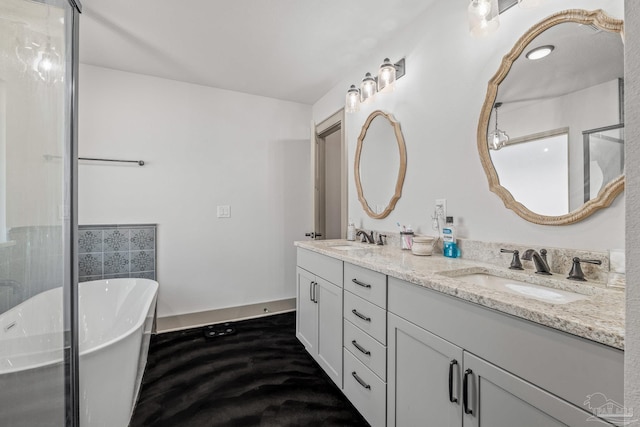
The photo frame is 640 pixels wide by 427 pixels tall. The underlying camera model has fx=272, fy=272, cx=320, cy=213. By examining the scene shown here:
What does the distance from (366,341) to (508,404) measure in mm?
723

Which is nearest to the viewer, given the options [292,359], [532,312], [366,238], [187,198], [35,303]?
[532,312]

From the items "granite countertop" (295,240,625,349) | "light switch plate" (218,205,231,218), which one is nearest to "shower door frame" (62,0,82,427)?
"granite countertop" (295,240,625,349)

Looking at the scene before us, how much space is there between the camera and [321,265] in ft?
6.29

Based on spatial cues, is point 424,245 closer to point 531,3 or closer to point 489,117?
point 489,117

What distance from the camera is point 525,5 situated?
1146 millimetres

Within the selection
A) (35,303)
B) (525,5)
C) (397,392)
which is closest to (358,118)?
(525,5)

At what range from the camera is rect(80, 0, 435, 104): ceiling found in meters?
1.74

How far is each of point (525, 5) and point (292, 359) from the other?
2.50 meters

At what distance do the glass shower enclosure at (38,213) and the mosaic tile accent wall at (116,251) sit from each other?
1.35 meters

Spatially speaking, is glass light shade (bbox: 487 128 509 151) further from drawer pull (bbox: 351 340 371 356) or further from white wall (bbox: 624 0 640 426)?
drawer pull (bbox: 351 340 371 356)

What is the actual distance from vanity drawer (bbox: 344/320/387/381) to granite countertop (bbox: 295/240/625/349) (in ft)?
1.25

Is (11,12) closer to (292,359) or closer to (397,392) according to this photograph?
(397,392)

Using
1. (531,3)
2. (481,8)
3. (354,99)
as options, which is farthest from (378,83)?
(531,3)

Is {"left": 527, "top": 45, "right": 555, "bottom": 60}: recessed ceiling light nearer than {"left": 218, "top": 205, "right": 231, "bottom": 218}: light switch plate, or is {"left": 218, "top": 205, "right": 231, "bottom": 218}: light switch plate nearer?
{"left": 527, "top": 45, "right": 555, "bottom": 60}: recessed ceiling light
